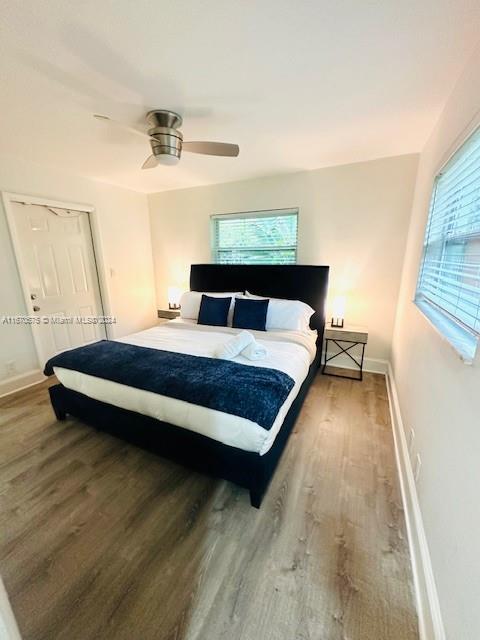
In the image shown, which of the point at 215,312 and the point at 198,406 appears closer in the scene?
the point at 198,406

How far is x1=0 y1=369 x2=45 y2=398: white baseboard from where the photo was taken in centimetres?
272

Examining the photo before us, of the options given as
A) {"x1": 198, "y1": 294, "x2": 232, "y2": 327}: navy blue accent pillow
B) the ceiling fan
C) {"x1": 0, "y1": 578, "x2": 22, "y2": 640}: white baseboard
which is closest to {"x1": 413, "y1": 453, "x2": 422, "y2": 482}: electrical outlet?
{"x1": 0, "y1": 578, "x2": 22, "y2": 640}: white baseboard

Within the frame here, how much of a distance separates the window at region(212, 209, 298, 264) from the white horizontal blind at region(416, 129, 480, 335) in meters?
1.65

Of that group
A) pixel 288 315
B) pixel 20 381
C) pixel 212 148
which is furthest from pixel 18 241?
pixel 288 315

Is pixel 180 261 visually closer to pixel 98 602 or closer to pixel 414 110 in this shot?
pixel 414 110

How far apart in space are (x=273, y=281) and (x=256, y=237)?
70 centimetres

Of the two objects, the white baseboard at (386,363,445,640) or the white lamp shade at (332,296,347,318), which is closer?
the white baseboard at (386,363,445,640)

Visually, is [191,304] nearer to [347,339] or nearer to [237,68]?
[347,339]

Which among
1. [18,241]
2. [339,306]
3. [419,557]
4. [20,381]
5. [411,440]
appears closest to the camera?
[419,557]

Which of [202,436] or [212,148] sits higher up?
[212,148]

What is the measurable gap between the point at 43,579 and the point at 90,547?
19 centimetres

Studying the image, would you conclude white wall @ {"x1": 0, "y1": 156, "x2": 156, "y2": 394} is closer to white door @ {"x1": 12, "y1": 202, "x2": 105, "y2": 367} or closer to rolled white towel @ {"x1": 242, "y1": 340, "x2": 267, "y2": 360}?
white door @ {"x1": 12, "y1": 202, "x2": 105, "y2": 367}

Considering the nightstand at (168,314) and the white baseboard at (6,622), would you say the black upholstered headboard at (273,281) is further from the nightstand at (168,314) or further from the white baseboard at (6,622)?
the white baseboard at (6,622)

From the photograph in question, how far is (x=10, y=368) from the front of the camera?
2779mm
